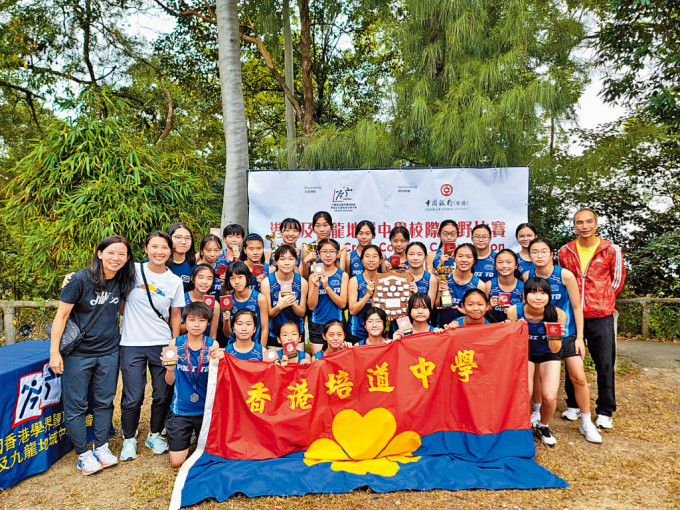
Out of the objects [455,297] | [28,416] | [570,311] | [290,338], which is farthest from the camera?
[455,297]

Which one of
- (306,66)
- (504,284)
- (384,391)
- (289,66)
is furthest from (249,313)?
(289,66)

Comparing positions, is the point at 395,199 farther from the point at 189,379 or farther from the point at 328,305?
the point at 189,379

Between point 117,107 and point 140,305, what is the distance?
5.37 metres

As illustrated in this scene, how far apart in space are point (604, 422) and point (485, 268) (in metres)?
1.82

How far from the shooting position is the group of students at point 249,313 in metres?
3.79

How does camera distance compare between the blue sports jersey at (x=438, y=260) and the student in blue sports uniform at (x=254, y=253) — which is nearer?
the student in blue sports uniform at (x=254, y=253)

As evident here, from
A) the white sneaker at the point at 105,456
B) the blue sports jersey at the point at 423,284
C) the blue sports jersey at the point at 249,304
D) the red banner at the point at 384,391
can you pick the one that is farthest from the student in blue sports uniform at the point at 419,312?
the white sneaker at the point at 105,456

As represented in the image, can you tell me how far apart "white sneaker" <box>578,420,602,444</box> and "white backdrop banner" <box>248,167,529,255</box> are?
114 inches

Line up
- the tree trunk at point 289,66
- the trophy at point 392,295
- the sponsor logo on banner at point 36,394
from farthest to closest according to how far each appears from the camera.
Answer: the tree trunk at point 289,66 < the trophy at point 392,295 < the sponsor logo on banner at point 36,394

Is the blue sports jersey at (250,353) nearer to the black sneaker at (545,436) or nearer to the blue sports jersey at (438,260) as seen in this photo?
the blue sports jersey at (438,260)

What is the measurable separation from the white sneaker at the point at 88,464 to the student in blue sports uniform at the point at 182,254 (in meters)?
1.58

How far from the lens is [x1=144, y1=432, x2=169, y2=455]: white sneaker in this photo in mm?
4076

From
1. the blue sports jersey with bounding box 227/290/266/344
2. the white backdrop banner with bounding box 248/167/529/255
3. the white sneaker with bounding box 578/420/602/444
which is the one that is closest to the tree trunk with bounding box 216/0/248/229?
the white backdrop banner with bounding box 248/167/529/255

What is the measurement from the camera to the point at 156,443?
411cm
